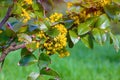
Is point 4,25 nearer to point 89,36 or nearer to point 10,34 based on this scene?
point 10,34

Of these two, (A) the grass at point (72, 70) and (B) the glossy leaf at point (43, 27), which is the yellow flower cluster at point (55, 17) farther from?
(A) the grass at point (72, 70)

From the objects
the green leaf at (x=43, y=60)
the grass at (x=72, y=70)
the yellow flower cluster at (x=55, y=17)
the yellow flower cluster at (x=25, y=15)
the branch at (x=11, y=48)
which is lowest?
the grass at (x=72, y=70)

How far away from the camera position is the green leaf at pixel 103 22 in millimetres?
1358

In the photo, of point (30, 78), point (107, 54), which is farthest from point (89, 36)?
point (107, 54)

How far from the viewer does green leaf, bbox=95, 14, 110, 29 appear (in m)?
1.36

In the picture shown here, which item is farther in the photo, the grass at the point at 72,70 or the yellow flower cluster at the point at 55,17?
the grass at the point at 72,70

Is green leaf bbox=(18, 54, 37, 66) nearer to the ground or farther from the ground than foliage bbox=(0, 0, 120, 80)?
nearer to the ground

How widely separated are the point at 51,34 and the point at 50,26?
5 centimetres

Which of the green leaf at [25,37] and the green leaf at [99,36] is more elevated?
the green leaf at [25,37]

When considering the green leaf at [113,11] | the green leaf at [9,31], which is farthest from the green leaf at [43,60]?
the green leaf at [113,11]

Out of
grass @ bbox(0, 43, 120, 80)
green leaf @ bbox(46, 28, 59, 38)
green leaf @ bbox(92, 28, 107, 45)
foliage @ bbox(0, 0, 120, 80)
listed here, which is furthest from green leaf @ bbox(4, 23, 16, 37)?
grass @ bbox(0, 43, 120, 80)

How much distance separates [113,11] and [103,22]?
5cm

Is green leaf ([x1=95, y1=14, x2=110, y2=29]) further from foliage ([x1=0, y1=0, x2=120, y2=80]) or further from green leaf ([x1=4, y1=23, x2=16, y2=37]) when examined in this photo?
green leaf ([x1=4, y1=23, x2=16, y2=37])

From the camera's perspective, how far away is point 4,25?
1.42 m
